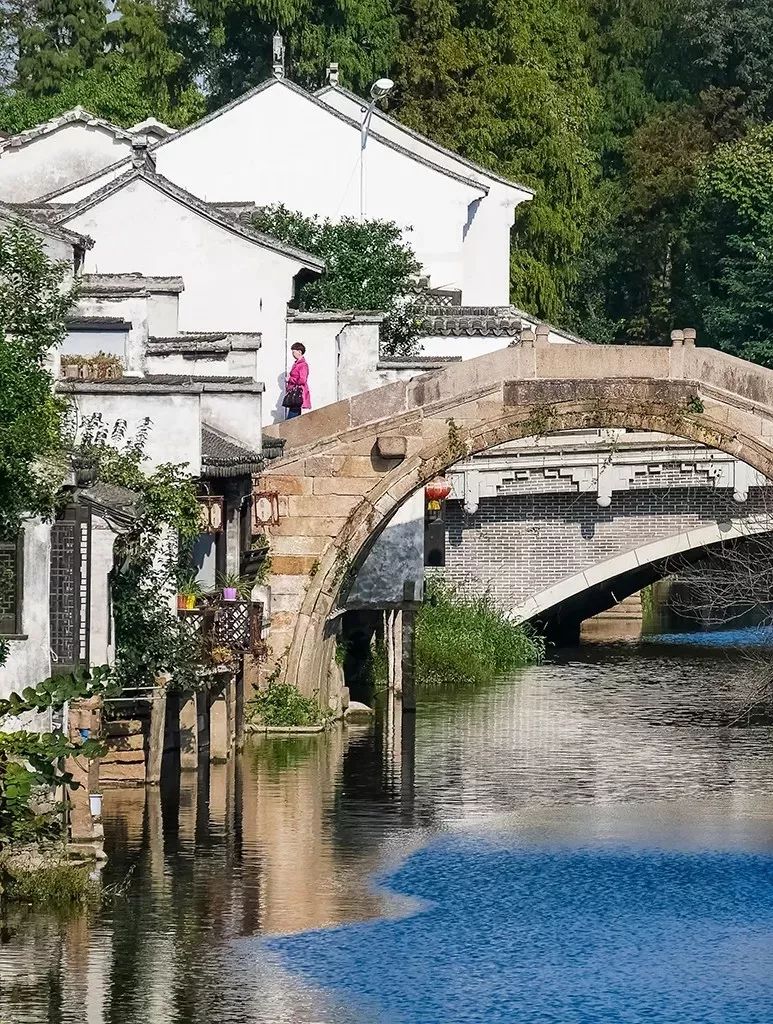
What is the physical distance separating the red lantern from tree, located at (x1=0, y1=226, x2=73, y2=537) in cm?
1500

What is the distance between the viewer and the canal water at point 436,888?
841 inches

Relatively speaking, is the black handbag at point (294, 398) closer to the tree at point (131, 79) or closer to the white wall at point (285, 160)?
the white wall at point (285, 160)

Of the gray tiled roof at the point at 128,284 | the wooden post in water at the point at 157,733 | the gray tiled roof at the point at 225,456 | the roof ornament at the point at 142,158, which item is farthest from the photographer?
the roof ornament at the point at 142,158

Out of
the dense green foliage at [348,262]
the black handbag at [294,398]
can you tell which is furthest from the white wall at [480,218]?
the black handbag at [294,398]

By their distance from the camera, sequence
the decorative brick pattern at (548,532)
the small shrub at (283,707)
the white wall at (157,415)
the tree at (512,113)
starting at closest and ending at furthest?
the white wall at (157,415) → the small shrub at (283,707) → the decorative brick pattern at (548,532) → the tree at (512,113)

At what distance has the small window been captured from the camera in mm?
24625

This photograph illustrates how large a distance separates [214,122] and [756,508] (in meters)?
12.9

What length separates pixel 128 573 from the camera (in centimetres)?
2972

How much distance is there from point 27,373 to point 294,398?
15.2m

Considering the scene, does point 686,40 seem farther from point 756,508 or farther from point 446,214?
point 756,508

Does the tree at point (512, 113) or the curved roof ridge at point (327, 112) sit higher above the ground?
the tree at point (512, 113)

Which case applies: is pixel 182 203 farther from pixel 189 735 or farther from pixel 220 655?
pixel 189 735

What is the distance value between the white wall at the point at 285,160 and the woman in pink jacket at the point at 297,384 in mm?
10197

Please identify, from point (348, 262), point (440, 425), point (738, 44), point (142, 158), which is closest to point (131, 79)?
point (738, 44)
